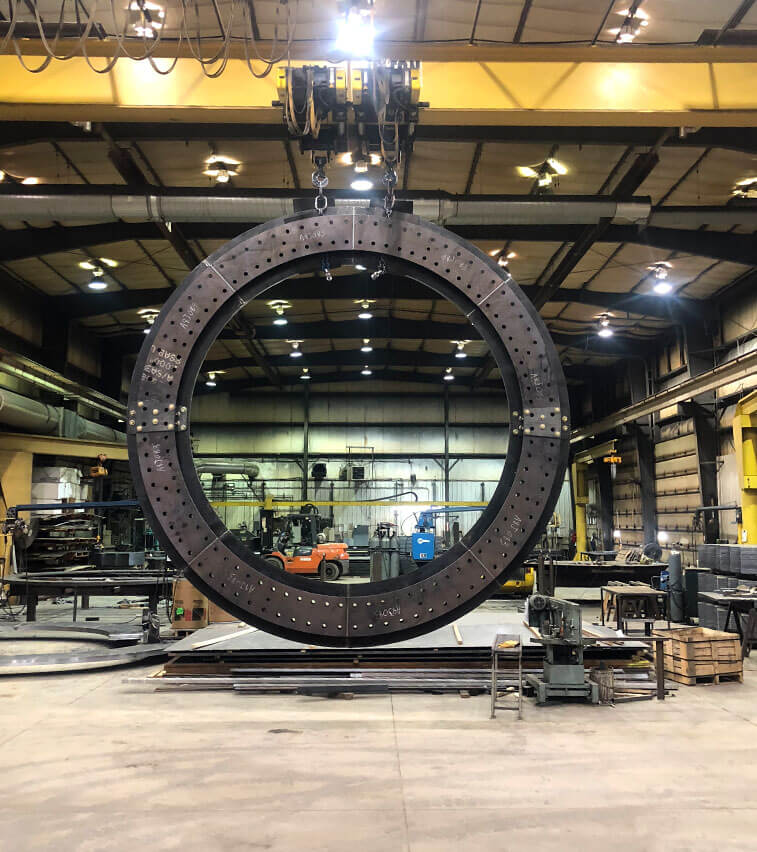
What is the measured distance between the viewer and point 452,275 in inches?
116

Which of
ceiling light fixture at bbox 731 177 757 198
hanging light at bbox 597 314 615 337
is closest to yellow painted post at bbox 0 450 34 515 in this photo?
hanging light at bbox 597 314 615 337

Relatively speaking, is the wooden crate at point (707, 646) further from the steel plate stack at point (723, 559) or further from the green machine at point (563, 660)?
the steel plate stack at point (723, 559)

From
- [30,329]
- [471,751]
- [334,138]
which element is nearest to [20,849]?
[471,751]

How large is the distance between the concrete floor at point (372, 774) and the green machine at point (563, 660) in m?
0.22

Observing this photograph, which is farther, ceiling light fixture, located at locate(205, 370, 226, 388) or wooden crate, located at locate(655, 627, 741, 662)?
ceiling light fixture, located at locate(205, 370, 226, 388)

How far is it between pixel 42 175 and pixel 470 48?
9.28 metres

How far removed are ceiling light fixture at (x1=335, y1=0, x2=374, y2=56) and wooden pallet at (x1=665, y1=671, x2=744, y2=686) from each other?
26.8ft

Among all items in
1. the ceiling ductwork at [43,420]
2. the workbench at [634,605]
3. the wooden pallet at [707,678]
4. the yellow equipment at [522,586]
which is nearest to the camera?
the wooden pallet at [707,678]

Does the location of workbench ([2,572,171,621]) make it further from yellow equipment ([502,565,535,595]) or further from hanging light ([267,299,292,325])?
hanging light ([267,299,292,325])

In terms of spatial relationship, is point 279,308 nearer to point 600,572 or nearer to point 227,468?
point 227,468

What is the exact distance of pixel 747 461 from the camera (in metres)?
15.7

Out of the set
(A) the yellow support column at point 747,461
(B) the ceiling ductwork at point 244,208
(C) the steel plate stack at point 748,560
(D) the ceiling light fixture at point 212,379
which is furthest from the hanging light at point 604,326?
(D) the ceiling light fixture at point 212,379

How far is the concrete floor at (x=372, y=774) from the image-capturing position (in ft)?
14.5

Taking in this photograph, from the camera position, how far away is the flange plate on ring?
A: 2.79 m
